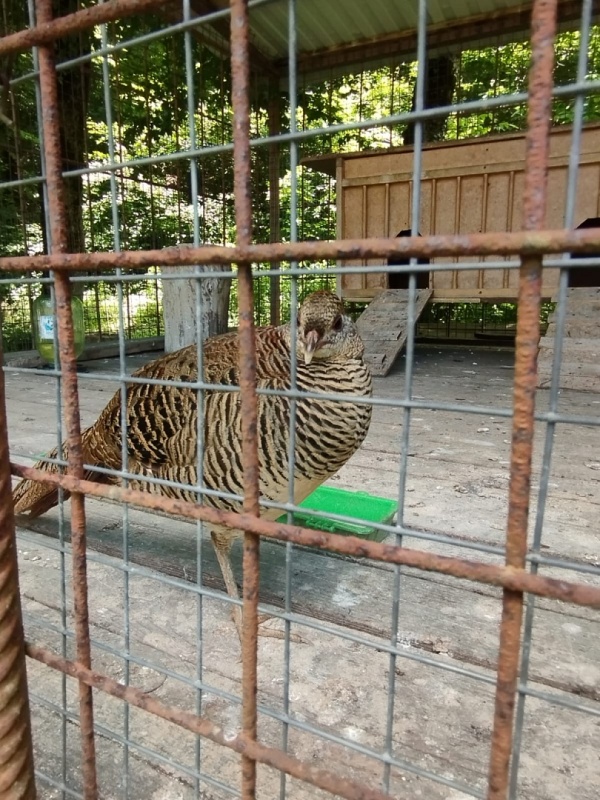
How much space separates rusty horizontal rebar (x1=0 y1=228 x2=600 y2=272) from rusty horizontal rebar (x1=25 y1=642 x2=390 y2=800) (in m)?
0.70

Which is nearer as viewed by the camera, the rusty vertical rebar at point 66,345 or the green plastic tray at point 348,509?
the rusty vertical rebar at point 66,345

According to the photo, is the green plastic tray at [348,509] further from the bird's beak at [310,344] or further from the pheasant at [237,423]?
the bird's beak at [310,344]

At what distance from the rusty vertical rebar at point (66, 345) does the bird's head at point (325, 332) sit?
47.6 inches

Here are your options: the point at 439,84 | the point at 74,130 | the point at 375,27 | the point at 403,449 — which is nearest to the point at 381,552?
the point at 403,449

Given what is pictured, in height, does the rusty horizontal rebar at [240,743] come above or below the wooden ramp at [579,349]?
below

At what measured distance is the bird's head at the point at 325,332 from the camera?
219 cm

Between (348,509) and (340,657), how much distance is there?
3.33ft

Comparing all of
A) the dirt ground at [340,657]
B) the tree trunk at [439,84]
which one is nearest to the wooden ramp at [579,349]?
the dirt ground at [340,657]

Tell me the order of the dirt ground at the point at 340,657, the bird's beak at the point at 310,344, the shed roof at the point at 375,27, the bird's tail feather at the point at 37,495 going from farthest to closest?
the shed roof at the point at 375,27
the bird's tail feather at the point at 37,495
the bird's beak at the point at 310,344
the dirt ground at the point at 340,657

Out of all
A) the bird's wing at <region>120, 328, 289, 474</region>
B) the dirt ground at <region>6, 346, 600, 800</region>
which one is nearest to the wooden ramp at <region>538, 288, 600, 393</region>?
the dirt ground at <region>6, 346, 600, 800</region>

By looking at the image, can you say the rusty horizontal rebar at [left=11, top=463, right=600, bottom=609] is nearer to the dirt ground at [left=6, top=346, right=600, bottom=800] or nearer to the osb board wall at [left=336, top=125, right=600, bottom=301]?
the dirt ground at [left=6, top=346, right=600, bottom=800]

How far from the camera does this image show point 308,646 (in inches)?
70.1

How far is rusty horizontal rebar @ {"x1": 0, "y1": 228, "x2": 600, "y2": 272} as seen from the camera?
61 centimetres

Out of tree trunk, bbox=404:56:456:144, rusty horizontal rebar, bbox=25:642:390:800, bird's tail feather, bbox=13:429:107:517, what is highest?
tree trunk, bbox=404:56:456:144
